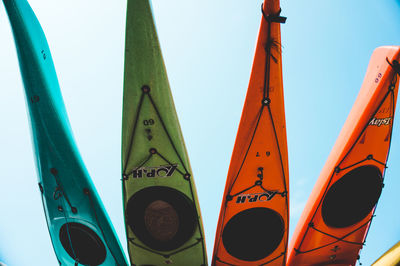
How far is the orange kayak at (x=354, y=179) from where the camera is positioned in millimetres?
3217

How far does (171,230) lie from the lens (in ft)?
10.9

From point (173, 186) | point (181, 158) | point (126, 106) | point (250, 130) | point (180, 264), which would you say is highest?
point (126, 106)

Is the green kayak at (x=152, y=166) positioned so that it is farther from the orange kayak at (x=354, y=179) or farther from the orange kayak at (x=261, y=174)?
the orange kayak at (x=354, y=179)

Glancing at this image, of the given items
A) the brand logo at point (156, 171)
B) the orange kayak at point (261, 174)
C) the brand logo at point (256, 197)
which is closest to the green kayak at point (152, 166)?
the brand logo at point (156, 171)

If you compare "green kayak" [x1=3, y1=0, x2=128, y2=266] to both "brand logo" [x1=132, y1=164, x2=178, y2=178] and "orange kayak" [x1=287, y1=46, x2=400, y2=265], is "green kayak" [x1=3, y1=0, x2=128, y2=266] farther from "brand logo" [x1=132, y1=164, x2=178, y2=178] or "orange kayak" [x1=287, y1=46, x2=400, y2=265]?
"orange kayak" [x1=287, y1=46, x2=400, y2=265]

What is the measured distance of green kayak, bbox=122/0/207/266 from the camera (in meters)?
2.67

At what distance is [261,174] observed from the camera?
330 cm

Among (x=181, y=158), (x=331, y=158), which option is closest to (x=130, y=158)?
(x=181, y=158)

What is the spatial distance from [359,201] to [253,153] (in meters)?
1.85

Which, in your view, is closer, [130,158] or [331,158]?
[130,158]

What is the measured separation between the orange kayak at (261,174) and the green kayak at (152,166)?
0.50 m

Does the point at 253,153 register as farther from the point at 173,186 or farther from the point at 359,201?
the point at 359,201

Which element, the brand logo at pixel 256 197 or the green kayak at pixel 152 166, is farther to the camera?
the brand logo at pixel 256 197

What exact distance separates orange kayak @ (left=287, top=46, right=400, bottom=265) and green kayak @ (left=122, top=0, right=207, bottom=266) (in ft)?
5.65
